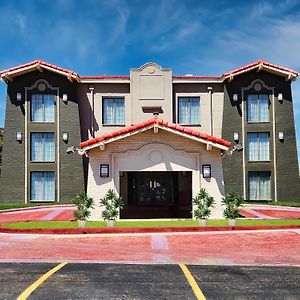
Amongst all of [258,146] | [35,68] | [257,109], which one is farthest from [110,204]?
[257,109]

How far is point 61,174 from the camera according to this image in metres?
28.6

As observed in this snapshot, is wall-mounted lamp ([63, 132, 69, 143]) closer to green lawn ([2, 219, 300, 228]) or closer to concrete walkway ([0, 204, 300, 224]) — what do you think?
concrete walkway ([0, 204, 300, 224])

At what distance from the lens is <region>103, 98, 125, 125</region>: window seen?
1166 inches

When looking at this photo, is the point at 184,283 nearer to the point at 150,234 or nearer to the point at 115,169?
the point at 150,234

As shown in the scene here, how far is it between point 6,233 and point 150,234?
236 inches

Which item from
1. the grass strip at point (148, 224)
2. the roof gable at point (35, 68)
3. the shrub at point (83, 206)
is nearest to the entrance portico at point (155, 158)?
the shrub at point (83, 206)

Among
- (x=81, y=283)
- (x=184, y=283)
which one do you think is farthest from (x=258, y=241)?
(x=81, y=283)

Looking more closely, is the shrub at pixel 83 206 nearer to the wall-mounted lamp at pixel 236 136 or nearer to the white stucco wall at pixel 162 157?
the white stucco wall at pixel 162 157

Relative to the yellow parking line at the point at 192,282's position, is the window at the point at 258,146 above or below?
above

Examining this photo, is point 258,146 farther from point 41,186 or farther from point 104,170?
point 41,186

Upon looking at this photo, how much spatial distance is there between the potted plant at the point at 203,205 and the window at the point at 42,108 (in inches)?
584

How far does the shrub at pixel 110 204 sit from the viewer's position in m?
16.9

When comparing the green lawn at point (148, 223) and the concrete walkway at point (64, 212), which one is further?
the concrete walkway at point (64, 212)

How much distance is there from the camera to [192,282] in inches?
308
